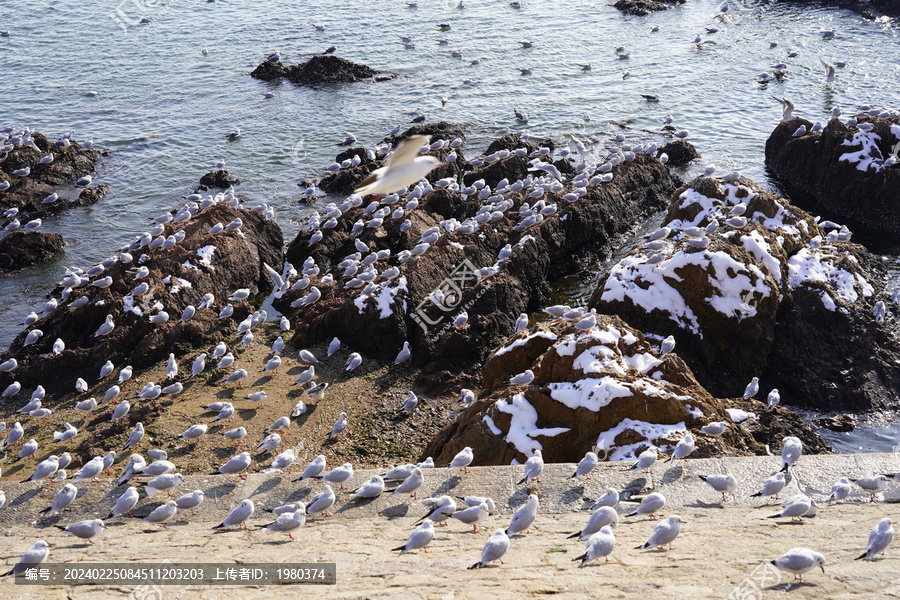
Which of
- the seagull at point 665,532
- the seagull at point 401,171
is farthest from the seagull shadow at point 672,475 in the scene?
the seagull at point 401,171

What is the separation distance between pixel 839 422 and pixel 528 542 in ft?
26.5

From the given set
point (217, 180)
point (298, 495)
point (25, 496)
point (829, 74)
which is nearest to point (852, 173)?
point (829, 74)

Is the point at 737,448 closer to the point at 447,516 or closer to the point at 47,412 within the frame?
the point at 447,516

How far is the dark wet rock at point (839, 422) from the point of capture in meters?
12.9

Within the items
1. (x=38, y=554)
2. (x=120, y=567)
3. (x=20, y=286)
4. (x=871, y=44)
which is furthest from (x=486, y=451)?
(x=871, y=44)

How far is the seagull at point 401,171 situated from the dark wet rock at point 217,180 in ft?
57.8

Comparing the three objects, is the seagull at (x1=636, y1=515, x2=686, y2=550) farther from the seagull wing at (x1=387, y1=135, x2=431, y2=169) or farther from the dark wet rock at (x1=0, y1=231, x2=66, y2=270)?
the dark wet rock at (x1=0, y1=231, x2=66, y2=270)

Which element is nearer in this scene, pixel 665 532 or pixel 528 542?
pixel 665 532

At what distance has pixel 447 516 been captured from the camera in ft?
27.5

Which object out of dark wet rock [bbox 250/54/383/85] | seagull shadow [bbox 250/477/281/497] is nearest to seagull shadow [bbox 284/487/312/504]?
seagull shadow [bbox 250/477/281/497]

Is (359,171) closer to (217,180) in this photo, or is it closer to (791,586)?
(217,180)

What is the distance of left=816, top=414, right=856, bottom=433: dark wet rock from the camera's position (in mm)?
12930

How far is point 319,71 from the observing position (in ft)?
111

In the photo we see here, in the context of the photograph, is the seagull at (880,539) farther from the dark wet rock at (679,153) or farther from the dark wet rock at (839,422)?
the dark wet rock at (679,153)
